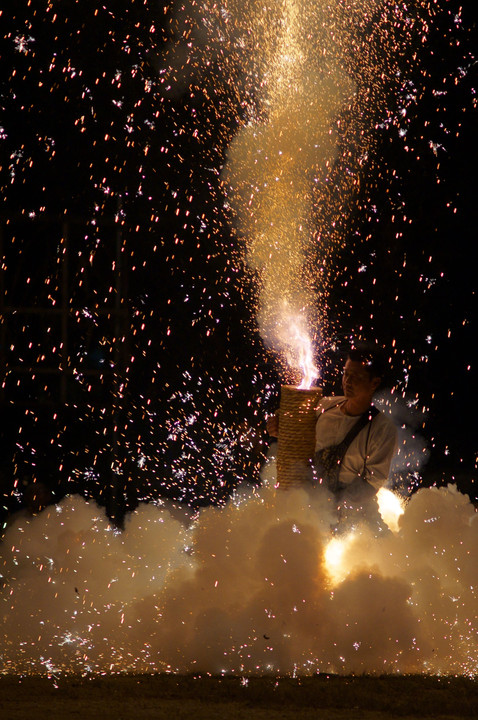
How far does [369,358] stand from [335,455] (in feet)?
1.83

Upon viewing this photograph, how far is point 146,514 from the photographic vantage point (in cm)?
552

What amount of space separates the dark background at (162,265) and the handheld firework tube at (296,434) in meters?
1.78

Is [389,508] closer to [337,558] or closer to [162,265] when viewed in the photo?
[337,558]

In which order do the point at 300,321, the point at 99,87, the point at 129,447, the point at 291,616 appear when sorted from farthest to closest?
the point at 300,321 < the point at 129,447 < the point at 99,87 < the point at 291,616

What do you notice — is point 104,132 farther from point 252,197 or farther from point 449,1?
point 449,1

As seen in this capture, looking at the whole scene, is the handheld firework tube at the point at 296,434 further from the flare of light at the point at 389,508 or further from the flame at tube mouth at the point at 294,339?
the flame at tube mouth at the point at 294,339

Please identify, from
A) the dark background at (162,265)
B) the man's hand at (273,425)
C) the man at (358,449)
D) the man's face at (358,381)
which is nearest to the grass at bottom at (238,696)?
the man at (358,449)

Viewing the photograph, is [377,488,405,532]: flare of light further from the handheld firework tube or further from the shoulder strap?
the handheld firework tube

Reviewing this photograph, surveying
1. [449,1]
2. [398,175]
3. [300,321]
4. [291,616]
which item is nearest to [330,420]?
[291,616]

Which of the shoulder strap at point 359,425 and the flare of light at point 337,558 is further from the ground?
the shoulder strap at point 359,425

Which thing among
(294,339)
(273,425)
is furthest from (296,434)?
(294,339)

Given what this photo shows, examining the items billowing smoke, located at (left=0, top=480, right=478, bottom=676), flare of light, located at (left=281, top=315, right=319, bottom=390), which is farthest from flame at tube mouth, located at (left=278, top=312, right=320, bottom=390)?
billowing smoke, located at (left=0, top=480, right=478, bottom=676)

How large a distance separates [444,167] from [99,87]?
252 centimetres

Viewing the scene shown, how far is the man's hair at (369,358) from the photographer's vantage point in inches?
198
